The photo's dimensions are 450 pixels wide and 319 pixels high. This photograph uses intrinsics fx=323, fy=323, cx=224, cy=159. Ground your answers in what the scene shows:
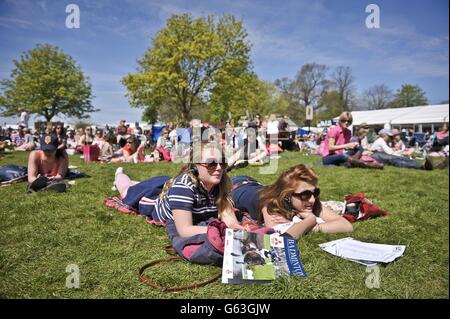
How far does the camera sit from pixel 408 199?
15.4 ft

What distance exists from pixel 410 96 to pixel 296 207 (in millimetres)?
41621

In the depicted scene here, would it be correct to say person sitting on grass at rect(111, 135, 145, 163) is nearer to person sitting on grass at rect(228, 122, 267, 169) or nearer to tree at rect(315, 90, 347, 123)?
person sitting on grass at rect(228, 122, 267, 169)

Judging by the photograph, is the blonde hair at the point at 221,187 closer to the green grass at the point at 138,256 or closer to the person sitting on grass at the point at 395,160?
the green grass at the point at 138,256

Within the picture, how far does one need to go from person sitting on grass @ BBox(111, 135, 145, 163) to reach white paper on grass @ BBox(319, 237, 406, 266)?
8.44 m

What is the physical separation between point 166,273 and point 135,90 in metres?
14.2

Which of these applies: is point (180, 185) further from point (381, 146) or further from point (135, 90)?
point (135, 90)

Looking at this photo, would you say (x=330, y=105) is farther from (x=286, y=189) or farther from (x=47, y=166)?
(x=286, y=189)

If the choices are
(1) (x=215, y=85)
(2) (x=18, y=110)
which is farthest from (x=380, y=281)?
(2) (x=18, y=110)

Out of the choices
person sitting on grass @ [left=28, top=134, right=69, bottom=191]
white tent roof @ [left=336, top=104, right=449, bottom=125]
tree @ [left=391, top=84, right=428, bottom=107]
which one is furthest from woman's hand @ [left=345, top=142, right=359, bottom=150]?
tree @ [left=391, top=84, right=428, bottom=107]

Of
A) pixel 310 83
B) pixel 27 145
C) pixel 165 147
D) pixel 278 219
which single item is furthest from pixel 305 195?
pixel 310 83

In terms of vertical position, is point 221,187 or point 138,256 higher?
point 221,187

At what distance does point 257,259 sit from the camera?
2.22m

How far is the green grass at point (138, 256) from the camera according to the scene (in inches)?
79.7

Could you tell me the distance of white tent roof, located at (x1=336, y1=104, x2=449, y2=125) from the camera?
75.3 ft
